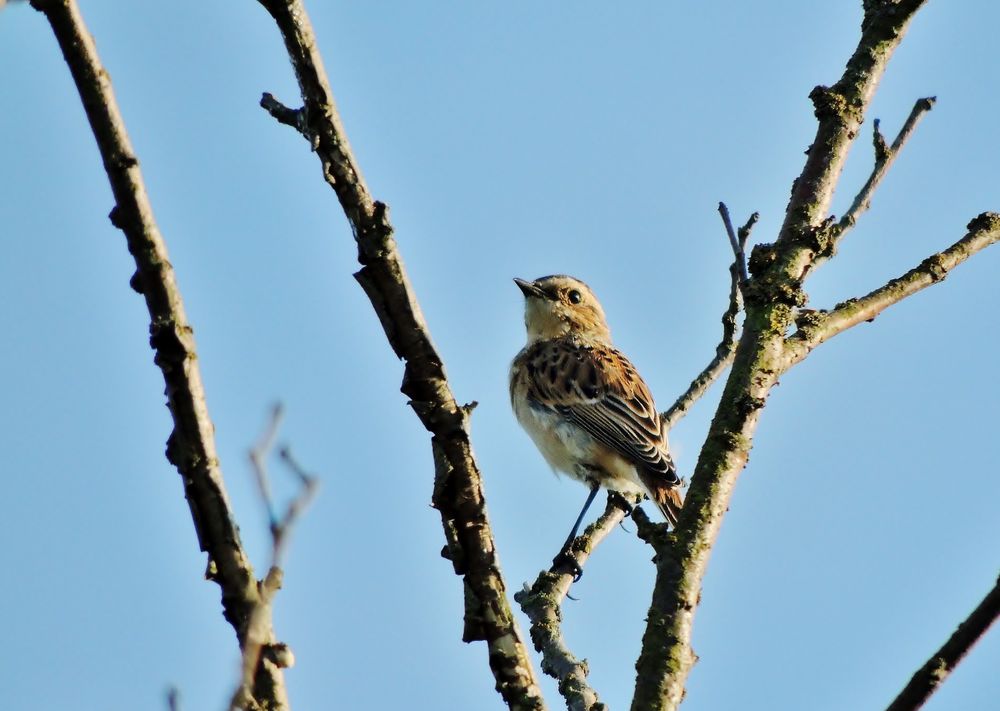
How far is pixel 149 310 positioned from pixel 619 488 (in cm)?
888

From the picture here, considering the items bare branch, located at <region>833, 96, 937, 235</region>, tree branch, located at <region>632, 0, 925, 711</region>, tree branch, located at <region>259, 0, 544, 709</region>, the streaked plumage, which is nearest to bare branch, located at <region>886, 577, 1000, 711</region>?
tree branch, located at <region>632, 0, 925, 711</region>

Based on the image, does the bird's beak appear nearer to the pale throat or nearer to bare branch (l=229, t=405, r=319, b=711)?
the pale throat

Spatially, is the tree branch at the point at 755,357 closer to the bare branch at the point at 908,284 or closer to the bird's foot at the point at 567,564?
the bare branch at the point at 908,284

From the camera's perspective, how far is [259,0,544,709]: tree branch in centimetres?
405

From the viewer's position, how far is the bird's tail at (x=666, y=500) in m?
11.4

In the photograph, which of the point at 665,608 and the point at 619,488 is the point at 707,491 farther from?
the point at 619,488

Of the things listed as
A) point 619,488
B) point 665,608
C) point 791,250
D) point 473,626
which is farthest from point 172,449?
point 619,488

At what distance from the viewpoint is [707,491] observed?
5762 millimetres

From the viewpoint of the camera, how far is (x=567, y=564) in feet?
26.9

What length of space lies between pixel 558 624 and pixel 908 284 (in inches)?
107

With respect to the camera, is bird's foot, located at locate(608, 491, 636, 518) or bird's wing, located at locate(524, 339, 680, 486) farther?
bird's wing, located at locate(524, 339, 680, 486)

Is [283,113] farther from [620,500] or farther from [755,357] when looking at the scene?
[620,500]

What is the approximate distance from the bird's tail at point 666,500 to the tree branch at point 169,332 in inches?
316

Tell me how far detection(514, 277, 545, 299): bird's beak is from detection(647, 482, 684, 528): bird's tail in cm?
378
